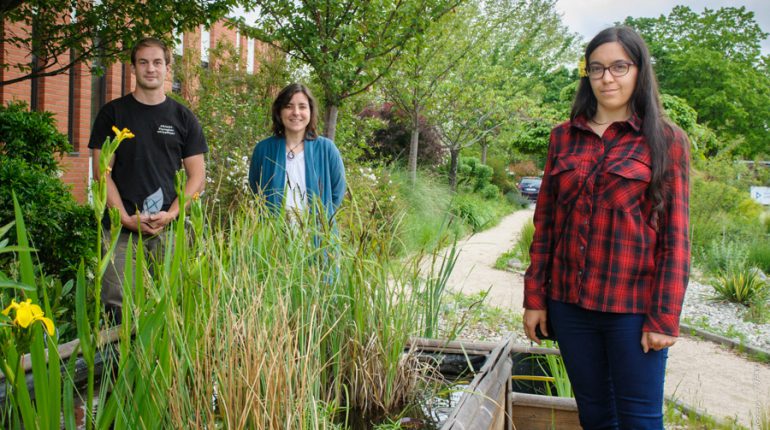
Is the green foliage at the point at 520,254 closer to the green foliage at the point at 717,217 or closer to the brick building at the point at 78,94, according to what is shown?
the green foliage at the point at 717,217

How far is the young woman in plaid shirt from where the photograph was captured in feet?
6.49

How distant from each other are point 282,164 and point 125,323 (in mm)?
2250

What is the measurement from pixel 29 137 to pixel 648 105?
3663mm

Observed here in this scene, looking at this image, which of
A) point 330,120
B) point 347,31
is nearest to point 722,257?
point 330,120

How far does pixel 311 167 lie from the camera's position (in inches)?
136

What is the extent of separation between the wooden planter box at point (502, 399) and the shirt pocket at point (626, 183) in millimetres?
669

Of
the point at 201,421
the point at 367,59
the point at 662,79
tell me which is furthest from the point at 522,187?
the point at 201,421

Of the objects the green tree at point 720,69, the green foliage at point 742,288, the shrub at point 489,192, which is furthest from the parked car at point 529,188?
the green foliage at point 742,288

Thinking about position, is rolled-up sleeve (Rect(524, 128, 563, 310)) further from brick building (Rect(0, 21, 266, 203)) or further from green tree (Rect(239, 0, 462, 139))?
brick building (Rect(0, 21, 266, 203))

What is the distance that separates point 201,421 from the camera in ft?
4.97

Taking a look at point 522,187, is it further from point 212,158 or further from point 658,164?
point 658,164

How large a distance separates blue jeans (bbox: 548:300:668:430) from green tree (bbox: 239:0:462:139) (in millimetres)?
4382

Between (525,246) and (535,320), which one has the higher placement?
(535,320)

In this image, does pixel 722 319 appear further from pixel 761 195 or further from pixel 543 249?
pixel 761 195
